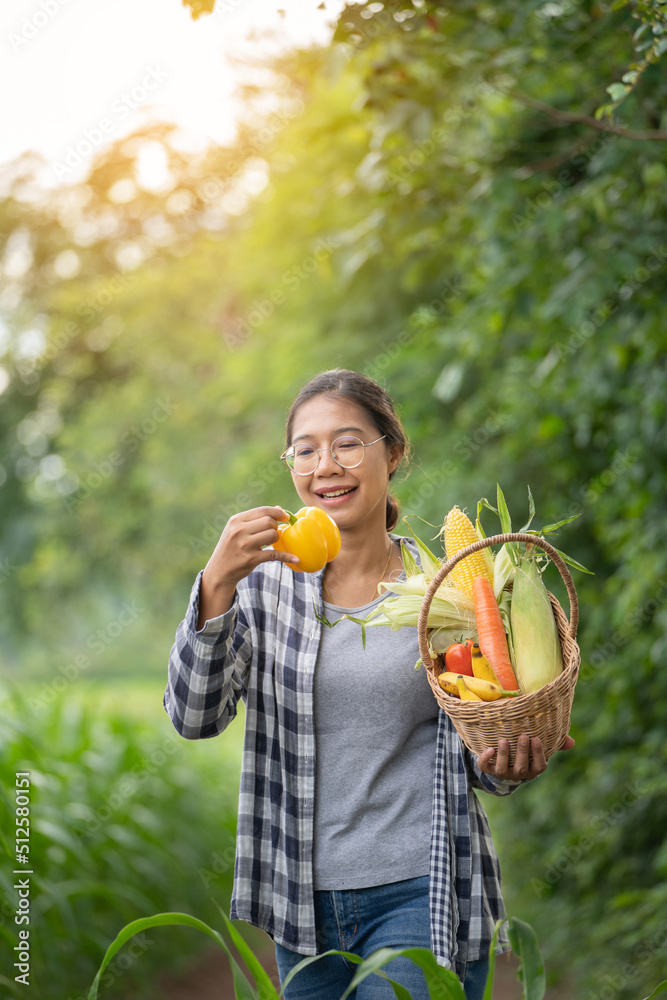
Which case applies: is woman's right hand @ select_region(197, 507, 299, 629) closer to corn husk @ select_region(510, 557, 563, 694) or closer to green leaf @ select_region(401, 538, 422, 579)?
green leaf @ select_region(401, 538, 422, 579)

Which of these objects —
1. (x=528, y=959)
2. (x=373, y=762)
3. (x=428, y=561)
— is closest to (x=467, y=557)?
(x=428, y=561)

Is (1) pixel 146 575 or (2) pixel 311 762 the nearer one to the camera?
(2) pixel 311 762

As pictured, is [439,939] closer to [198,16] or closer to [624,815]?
[198,16]

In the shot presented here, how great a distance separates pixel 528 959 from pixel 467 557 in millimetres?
784

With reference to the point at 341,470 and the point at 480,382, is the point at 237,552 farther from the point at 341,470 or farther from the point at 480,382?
the point at 480,382

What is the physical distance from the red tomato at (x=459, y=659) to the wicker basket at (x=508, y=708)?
4cm

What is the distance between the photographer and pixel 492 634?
180cm

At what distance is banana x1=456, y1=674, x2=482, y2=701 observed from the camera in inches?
67.5

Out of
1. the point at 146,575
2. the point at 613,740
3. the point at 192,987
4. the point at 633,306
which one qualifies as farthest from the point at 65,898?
the point at 146,575

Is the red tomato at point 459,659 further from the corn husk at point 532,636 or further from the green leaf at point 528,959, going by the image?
the green leaf at point 528,959

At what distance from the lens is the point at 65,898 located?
371 centimetres

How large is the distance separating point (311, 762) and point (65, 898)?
2.34 m

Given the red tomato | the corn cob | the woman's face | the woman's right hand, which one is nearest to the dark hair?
the woman's face

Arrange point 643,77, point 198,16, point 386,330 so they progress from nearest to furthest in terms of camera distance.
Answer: point 198,16
point 643,77
point 386,330
